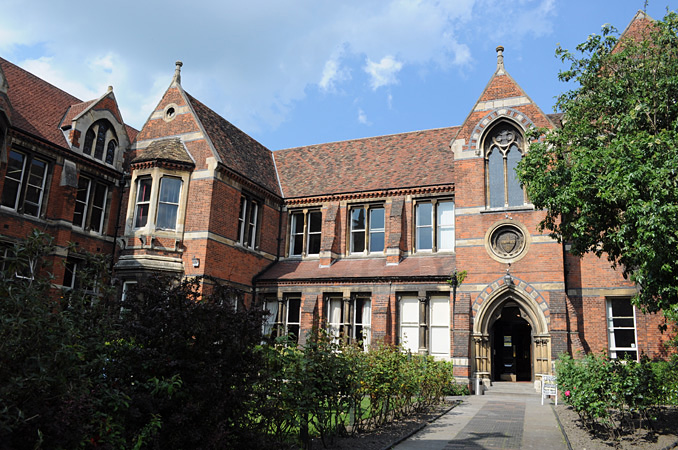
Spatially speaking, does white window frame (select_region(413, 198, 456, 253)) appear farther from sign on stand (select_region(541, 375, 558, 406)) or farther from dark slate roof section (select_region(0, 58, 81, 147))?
dark slate roof section (select_region(0, 58, 81, 147))

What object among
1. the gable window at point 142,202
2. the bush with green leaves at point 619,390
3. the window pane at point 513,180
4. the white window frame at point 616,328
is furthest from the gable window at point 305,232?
the bush with green leaves at point 619,390

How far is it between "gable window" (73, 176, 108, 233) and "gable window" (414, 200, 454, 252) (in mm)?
13671

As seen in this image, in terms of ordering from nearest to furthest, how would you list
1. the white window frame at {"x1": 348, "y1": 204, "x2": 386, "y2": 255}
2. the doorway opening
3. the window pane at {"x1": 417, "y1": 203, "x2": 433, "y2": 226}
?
the window pane at {"x1": 417, "y1": 203, "x2": 433, "y2": 226}
the white window frame at {"x1": 348, "y1": 204, "x2": 386, "y2": 255}
the doorway opening

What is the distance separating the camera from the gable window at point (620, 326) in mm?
18859

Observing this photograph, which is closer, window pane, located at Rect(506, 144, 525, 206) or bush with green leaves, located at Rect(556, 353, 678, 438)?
bush with green leaves, located at Rect(556, 353, 678, 438)

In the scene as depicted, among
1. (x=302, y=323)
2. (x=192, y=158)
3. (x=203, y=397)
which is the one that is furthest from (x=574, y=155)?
(x=192, y=158)

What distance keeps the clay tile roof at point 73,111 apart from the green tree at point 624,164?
18.0 meters

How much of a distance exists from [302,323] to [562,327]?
33.9 ft

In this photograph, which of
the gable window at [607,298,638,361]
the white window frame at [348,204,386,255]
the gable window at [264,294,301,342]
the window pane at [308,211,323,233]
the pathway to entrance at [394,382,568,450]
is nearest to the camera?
the pathway to entrance at [394,382,568,450]

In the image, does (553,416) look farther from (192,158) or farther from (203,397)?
(192,158)

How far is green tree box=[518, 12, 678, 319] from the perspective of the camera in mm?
10703

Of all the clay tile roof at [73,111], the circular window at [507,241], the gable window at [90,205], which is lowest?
the circular window at [507,241]

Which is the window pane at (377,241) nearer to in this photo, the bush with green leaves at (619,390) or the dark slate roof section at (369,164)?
the dark slate roof section at (369,164)

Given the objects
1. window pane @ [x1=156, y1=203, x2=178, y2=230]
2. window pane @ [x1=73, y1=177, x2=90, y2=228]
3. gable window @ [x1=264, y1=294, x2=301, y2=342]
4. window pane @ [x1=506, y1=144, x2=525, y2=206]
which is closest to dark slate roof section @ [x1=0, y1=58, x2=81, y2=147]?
window pane @ [x1=73, y1=177, x2=90, y2=228]
